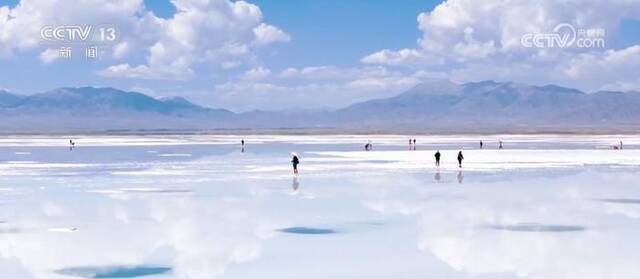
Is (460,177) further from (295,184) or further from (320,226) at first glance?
(320,226)

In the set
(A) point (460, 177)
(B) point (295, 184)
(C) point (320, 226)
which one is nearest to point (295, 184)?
(B) point (295, 184)

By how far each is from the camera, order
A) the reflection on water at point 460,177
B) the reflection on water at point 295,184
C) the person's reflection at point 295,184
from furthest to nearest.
→ 1. the reflection on water at point 460,177
2. the reflection on water at point 295,184
3. the person's reflection at point 295,184

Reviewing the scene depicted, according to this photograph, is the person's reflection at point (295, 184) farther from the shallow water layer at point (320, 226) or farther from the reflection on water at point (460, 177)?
the reflection on water at point (460, 177)

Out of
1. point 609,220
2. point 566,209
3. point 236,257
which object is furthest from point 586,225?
point 236,257

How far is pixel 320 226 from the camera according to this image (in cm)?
1741

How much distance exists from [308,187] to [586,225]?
10.6 meters

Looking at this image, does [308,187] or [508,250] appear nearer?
[508,250]

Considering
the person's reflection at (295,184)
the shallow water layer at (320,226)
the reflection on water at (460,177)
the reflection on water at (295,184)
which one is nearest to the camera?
the shallow water layer at (320,226)

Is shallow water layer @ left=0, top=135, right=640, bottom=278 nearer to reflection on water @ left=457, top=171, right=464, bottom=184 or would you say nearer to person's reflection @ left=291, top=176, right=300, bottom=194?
person's reflection @ left=291, top=176, right=300, bottom=194

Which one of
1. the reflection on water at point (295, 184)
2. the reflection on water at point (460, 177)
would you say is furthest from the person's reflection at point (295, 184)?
the reflection on water at point (460, 177)

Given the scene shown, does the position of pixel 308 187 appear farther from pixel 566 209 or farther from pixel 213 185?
pixel 566 209

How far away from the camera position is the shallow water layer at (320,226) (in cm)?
1314

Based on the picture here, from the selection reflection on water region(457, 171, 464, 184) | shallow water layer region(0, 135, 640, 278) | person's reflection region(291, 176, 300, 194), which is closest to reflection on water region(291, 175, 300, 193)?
person's reflection region(291, 176, 300, 194)

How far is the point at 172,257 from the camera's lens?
46.1ft
